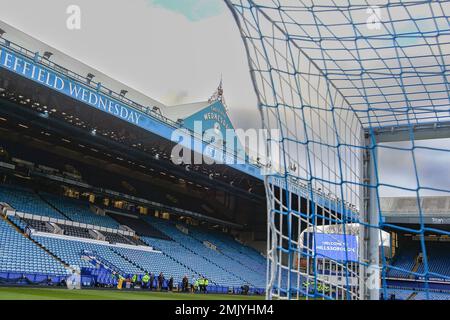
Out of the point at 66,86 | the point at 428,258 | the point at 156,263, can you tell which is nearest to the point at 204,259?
the point at 156,263

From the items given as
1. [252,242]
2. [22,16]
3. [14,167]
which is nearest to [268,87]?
[22,16]

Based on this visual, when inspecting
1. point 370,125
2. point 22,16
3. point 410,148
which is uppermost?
point 22,16

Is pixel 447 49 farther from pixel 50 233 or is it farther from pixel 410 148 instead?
pixel 50 233

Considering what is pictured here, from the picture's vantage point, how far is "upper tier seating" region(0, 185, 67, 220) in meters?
18.1

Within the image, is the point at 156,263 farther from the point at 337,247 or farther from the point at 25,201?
the point at 337,247

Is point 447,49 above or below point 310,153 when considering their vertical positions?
above

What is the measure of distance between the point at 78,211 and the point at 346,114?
18066 millimetres

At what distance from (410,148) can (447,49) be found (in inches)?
44.2

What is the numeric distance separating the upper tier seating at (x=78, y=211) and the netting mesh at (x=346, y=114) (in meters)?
16.4

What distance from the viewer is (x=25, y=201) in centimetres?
1894

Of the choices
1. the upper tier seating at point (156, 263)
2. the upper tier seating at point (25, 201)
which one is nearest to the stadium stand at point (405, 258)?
the upper tier seating at point (156, 263)

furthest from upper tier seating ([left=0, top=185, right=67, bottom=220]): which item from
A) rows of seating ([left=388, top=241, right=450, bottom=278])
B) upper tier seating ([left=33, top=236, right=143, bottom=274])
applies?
rows of seating ([left=388, top=241, right=450, bottom=278])

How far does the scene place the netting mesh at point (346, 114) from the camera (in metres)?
4.47
